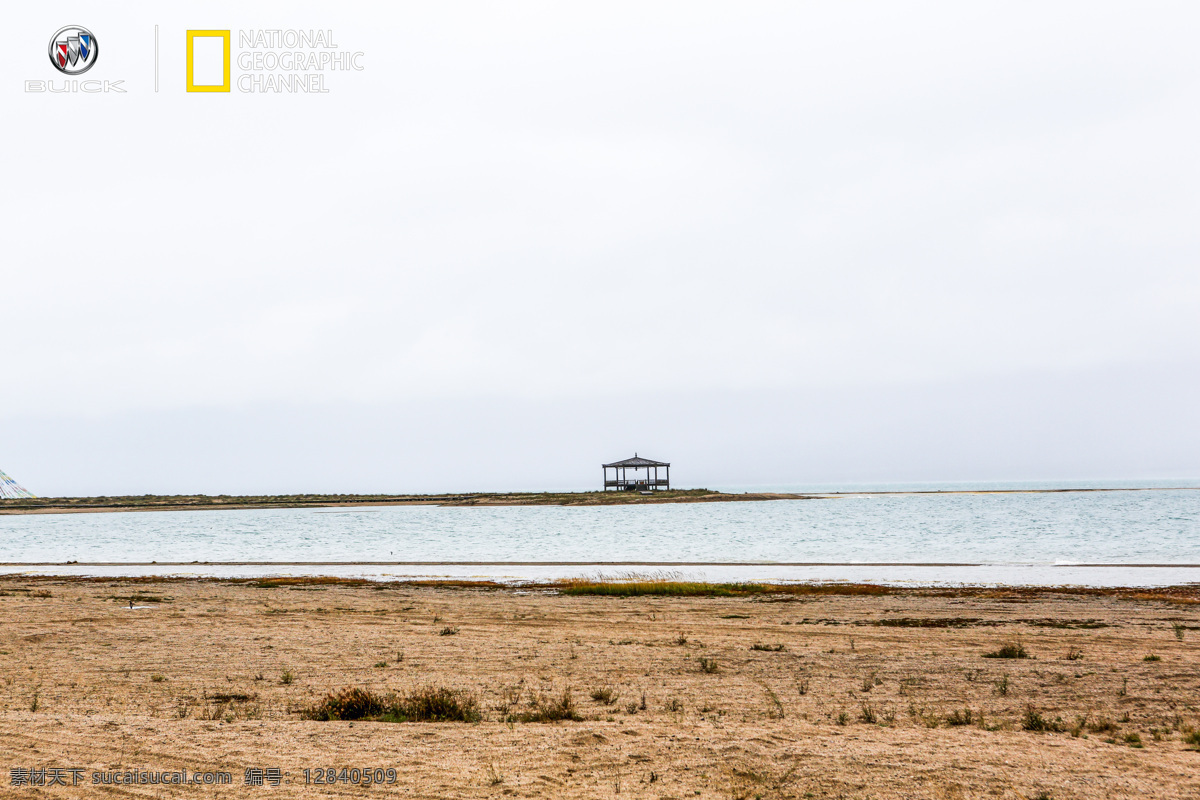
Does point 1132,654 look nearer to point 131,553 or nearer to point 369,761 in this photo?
point 369,761

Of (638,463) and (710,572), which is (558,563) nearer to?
(710,572)

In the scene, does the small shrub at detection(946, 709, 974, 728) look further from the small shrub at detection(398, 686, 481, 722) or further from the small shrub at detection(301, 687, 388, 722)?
the small shrub at detection(301, 687, 388, 722)

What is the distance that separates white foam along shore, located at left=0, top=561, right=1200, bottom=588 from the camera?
27.1 metres

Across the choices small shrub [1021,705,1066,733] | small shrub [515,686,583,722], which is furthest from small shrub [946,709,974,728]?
small shrub [515,686,583,722]

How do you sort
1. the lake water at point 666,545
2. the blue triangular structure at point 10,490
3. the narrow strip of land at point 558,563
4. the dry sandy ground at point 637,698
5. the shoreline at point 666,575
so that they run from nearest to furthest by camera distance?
the dry sandy ground at point 637,698, the shoreline at point 666,575, the lake water at point 666,545, the narrow strip of land at point 558,563, the blue triangular structure at point 10,490

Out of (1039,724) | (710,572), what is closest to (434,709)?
(1039,724)

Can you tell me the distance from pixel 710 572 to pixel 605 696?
21277mm

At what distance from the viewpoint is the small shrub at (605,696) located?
9.88m

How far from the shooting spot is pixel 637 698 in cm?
1013

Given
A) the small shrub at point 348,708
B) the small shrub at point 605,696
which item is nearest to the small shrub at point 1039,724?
the small shrub at point 605,696

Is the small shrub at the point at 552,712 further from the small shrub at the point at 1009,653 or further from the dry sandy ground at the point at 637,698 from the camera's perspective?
the small shrub at the point at 1009,653

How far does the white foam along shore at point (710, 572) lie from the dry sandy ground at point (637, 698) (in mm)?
7814

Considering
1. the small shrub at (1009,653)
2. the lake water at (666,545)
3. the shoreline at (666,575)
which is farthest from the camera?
the lake water at (666,545)

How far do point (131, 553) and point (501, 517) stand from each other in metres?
34.0
